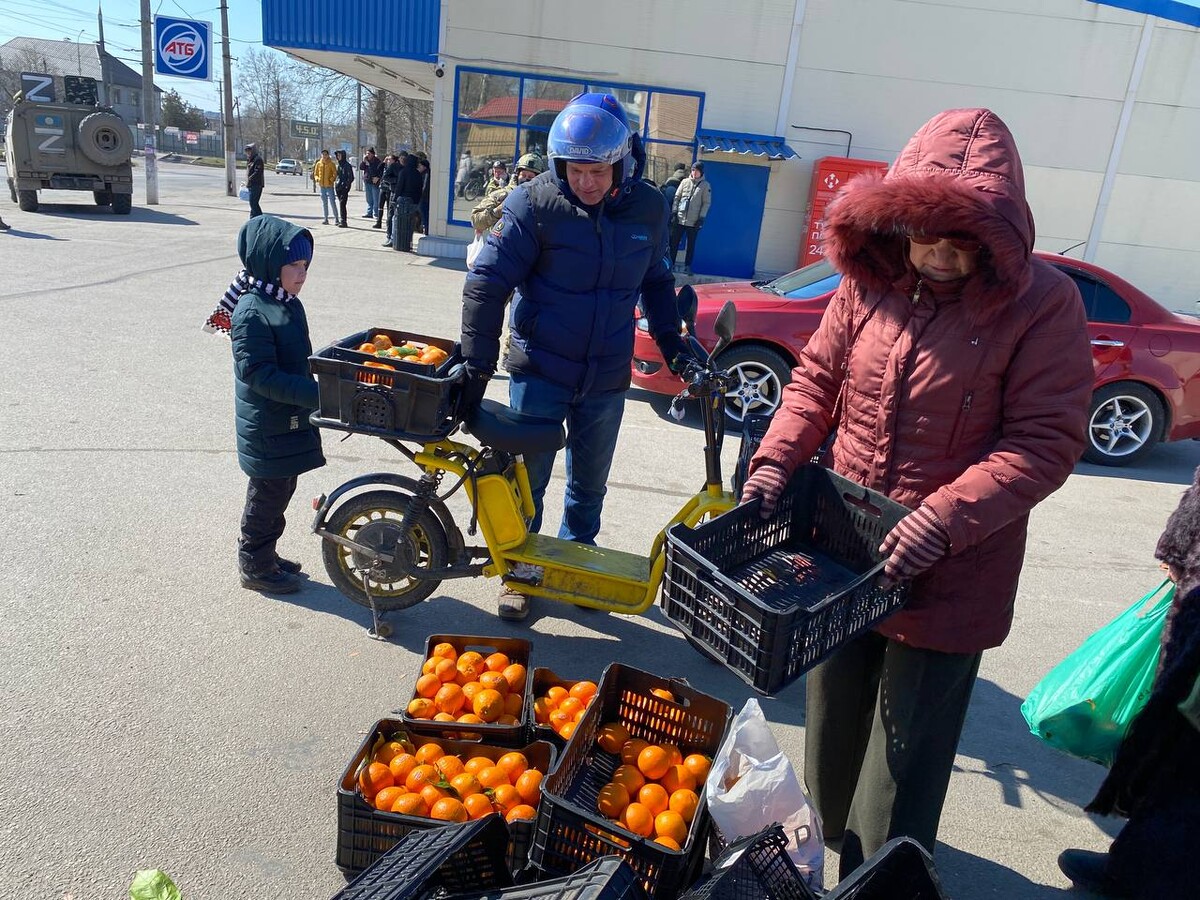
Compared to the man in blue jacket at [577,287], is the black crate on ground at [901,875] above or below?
below

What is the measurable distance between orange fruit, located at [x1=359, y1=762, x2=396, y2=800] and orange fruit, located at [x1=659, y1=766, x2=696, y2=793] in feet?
2.74

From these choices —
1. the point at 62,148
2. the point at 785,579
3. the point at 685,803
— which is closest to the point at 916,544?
the point at 785,579

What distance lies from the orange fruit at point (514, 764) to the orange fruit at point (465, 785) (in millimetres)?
92

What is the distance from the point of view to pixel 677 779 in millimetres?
2736

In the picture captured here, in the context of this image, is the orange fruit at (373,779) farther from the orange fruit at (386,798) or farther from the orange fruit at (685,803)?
the orange fruit at (685,803)

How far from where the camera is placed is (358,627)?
4.11 metres

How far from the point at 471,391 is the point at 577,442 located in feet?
2.54

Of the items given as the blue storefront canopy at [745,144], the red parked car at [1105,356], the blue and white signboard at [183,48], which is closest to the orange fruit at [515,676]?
the red parked car at [1105,356]

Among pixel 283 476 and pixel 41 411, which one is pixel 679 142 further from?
pixel 283 476

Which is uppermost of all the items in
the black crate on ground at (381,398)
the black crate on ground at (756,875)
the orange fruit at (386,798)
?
the black crate on ground at (381,398)

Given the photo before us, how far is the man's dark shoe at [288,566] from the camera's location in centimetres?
441

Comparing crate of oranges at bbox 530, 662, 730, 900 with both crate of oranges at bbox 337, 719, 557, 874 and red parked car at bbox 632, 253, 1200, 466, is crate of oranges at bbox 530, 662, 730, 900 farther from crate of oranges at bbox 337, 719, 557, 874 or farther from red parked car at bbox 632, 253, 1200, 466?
red parked car at bbox 632, 253, 1200, 466

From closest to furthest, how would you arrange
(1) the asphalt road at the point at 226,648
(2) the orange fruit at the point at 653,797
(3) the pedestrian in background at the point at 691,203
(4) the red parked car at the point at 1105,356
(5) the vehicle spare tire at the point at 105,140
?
(2) the orange fruit at the point at 653,797 < (1) the asphalt road at the point at 226,648 < (4) the red parked car at the point at 1105,356 < (3) the pedestrian in background at the point at 691,203 < (5) the vehicle spare tire at the point at 105,140

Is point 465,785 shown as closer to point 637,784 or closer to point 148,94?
point 637,784
